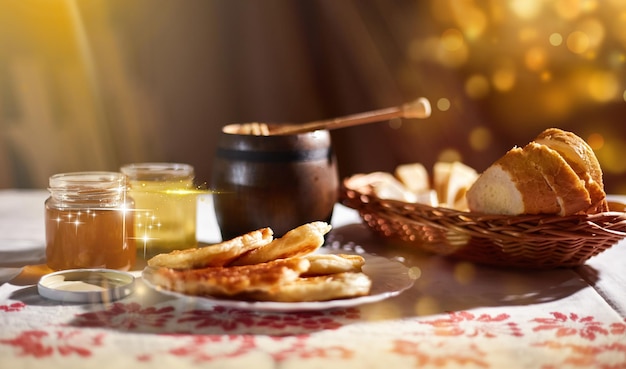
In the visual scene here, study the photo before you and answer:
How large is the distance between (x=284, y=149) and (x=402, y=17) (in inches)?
59.5

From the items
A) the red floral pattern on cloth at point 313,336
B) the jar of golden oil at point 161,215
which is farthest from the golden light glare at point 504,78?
the red floral pattern on cloth at point 313,336

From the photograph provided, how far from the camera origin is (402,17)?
2719 mm

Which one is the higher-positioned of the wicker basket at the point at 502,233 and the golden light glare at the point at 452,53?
the golden light glare at the point at 452,53

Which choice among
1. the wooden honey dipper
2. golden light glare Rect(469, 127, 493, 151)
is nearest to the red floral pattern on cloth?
the wooden honey dipper

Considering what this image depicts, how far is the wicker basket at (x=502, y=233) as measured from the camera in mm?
1214

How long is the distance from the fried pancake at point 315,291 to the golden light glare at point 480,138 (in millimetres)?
1845

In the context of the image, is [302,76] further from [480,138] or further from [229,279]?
[229,279]

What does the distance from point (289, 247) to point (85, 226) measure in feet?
1.20

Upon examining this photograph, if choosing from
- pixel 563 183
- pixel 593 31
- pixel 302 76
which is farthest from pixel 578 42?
pixel 563 183

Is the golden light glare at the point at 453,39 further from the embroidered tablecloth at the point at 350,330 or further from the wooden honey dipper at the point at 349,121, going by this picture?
the embroidered tablecloth at the point at 350,330

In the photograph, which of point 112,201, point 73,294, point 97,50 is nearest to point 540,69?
point 97,50

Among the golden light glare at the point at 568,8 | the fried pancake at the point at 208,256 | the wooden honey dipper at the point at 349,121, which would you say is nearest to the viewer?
the fried pancake at the point at 208,256

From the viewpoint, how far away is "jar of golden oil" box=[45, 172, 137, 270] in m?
1.23

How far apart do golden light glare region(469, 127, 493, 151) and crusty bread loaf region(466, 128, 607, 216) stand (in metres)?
1.43
